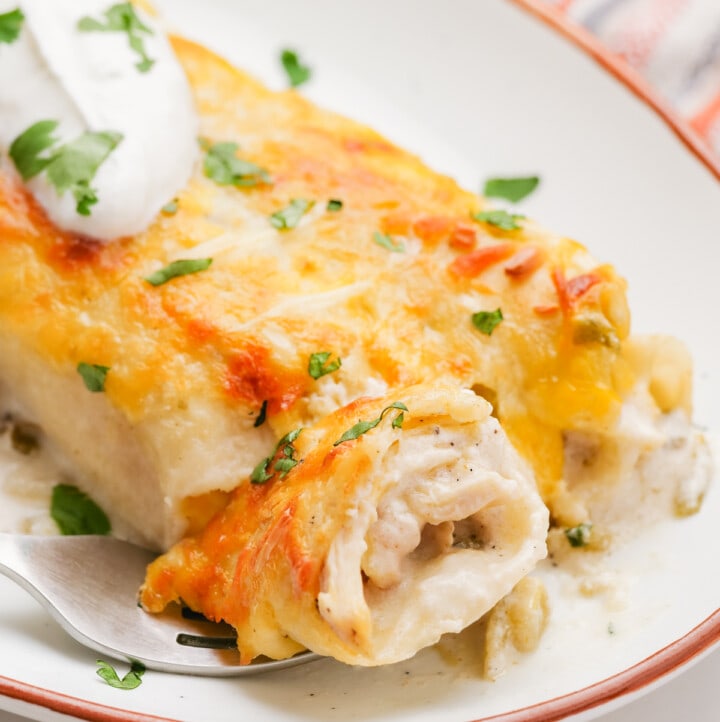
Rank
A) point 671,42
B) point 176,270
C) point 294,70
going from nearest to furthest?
1. point 176,270
2. point 294,70
3. point 671,42

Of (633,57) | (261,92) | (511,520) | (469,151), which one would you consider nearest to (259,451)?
(511,520)

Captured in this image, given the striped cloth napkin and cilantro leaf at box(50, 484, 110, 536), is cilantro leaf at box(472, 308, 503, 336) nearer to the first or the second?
cilantro leaf at box(50, 484, 110, 536)

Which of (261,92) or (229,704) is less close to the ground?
(261,92)

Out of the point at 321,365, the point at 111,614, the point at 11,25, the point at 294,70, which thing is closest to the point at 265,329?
the point at 321,365

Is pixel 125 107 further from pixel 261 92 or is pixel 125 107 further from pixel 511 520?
pixel 511 520

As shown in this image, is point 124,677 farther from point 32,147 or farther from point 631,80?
point 631,80

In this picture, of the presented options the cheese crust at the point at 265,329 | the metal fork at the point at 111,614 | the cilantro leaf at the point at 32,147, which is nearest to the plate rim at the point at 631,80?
the cheese crust at the point at 265,329

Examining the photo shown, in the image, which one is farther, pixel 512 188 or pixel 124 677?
pixel 512 188
